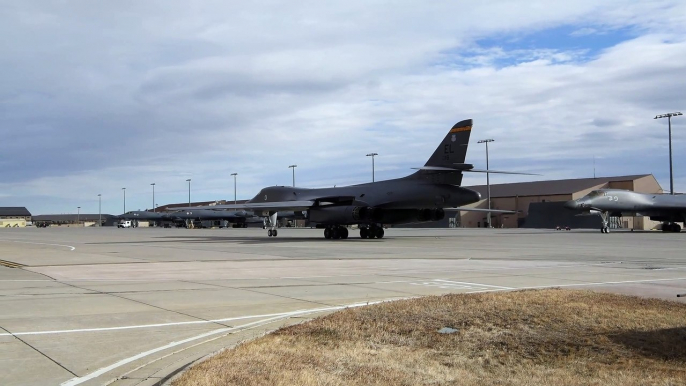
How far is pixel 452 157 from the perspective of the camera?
124 ft

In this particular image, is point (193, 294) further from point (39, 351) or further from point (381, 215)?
point (381, 215)

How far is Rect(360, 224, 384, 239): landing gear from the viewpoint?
1731 inches

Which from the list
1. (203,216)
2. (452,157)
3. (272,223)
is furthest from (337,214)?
(203,216)

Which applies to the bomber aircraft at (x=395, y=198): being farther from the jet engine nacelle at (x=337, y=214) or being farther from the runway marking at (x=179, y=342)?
the runway marking at (x=179, y=342)

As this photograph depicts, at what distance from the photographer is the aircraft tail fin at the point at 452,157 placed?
37438 millimetres

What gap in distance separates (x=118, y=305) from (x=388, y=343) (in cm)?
559

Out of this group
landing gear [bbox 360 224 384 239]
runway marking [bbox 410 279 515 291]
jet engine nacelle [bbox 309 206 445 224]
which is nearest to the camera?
runway marking [bbox 410 279 515 291]

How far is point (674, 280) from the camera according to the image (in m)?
14.7

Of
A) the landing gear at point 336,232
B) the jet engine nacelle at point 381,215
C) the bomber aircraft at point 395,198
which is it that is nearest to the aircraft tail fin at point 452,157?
the bomber aircraft at point 395,198

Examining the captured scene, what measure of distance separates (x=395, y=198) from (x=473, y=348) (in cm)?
3251

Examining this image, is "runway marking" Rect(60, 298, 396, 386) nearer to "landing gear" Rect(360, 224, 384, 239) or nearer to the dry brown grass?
the dry brown grass

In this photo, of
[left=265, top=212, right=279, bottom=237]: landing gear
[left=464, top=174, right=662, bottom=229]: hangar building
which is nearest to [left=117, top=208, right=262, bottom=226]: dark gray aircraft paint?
[left=464, top=174, right=662, bottom=229]: hangar building

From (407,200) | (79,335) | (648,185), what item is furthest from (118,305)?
(648,185)

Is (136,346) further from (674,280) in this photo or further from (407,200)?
(407,200)
